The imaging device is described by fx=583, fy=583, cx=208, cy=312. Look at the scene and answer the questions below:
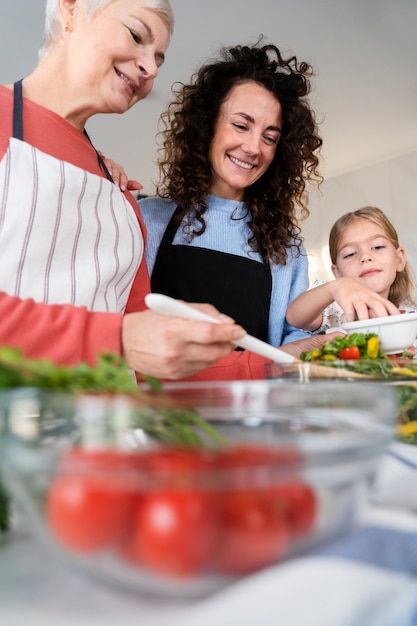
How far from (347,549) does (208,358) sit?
362 mm

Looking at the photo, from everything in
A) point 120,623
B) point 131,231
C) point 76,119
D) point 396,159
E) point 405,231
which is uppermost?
point 396,159

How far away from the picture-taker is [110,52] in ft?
3.85

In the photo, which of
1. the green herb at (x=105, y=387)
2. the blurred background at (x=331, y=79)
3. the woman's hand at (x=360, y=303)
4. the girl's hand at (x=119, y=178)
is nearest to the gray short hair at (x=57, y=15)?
the girl's hand at (x=119, y=178)

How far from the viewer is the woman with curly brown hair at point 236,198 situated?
1.68 metres

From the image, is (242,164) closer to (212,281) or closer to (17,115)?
(212,281)

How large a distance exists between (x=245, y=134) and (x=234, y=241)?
310 millimetres

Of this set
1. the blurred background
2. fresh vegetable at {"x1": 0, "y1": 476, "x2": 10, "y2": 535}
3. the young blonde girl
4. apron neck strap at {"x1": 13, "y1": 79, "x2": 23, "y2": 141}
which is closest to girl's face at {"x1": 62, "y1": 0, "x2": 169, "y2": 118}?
apron neck strap at {"x1": 13, "y1": 79, "x2": 23, "y2": 141}

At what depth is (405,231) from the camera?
5223mm

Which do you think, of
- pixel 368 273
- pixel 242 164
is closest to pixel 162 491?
pixel 242 164

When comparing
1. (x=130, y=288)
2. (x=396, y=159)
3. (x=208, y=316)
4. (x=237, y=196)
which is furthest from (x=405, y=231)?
(x=208, y=316)

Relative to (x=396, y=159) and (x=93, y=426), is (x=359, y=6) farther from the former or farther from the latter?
(x=93, y=426)

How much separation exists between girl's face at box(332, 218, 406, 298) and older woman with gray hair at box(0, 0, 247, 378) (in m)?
1.16

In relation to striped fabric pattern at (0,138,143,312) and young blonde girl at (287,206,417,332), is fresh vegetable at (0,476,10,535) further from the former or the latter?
young blonde girl at (287,206,417,332)

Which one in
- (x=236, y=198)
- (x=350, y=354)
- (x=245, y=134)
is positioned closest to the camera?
(x=350, y=354)
